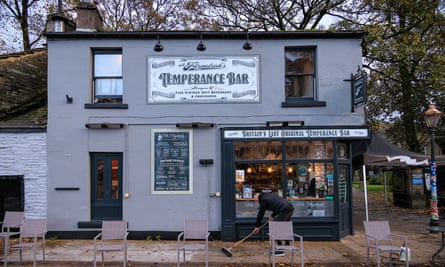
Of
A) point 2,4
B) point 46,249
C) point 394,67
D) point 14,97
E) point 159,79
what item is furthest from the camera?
point 2,4

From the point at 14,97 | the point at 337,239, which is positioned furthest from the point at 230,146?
the point at 14,97

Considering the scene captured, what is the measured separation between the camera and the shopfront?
10242 millimetres

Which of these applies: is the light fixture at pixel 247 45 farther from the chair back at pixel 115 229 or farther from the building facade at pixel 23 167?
the building facade at pixel 23 167

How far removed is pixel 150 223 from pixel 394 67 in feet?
49.2

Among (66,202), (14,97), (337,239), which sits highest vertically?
(14,97)

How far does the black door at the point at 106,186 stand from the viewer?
10.7m

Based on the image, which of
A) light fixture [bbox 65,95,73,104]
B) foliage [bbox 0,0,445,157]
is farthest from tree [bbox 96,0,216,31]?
light fixture [bbox 65,95,73,104]

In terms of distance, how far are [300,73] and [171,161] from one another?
500 cm

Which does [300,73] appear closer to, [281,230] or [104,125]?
[281,230]

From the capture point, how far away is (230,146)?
34.2 ft

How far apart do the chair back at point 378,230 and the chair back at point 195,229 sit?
375 centimetres

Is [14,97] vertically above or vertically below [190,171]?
above

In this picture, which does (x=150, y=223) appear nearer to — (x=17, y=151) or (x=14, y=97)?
(x=17, y=151)

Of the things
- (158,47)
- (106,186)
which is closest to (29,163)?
(106,186)
